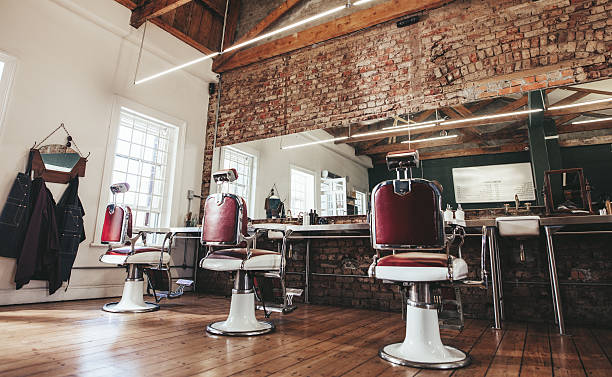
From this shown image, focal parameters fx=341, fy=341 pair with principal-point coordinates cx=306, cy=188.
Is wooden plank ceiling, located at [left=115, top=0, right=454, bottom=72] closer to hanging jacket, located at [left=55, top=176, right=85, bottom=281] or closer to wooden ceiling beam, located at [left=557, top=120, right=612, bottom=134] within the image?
wooden ceiling beam, located at [left=557, top=120, right=612, bottom=134]

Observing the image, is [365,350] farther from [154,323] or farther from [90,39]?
[90,39]

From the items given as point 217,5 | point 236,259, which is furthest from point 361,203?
point 217,5

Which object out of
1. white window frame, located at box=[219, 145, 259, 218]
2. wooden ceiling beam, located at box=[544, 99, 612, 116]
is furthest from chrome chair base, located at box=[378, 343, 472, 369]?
white window frame, located at box=[219, 145, 259, 218]

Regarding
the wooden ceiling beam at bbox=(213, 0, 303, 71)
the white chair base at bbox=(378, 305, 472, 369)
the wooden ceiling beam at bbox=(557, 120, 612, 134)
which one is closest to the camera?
the white chair base at bbox=(378, 305, 472, 369)

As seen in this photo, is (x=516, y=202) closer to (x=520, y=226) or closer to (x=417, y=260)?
(x=520, y=226)

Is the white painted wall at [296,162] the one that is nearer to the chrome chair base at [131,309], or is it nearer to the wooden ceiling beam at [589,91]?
the chrome chair base at [131,309]

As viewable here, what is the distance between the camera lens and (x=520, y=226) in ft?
9.60

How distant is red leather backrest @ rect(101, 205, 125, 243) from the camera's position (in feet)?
12.2

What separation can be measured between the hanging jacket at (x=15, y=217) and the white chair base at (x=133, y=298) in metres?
1.17

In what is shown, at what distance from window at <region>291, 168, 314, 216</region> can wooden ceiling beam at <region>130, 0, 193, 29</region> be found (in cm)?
289

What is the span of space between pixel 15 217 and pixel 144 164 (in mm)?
1869

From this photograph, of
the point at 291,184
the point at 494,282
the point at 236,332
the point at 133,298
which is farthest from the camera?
the point at 291,184

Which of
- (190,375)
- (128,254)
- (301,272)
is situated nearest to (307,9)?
(301,272)

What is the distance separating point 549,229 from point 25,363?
12.3 ft
